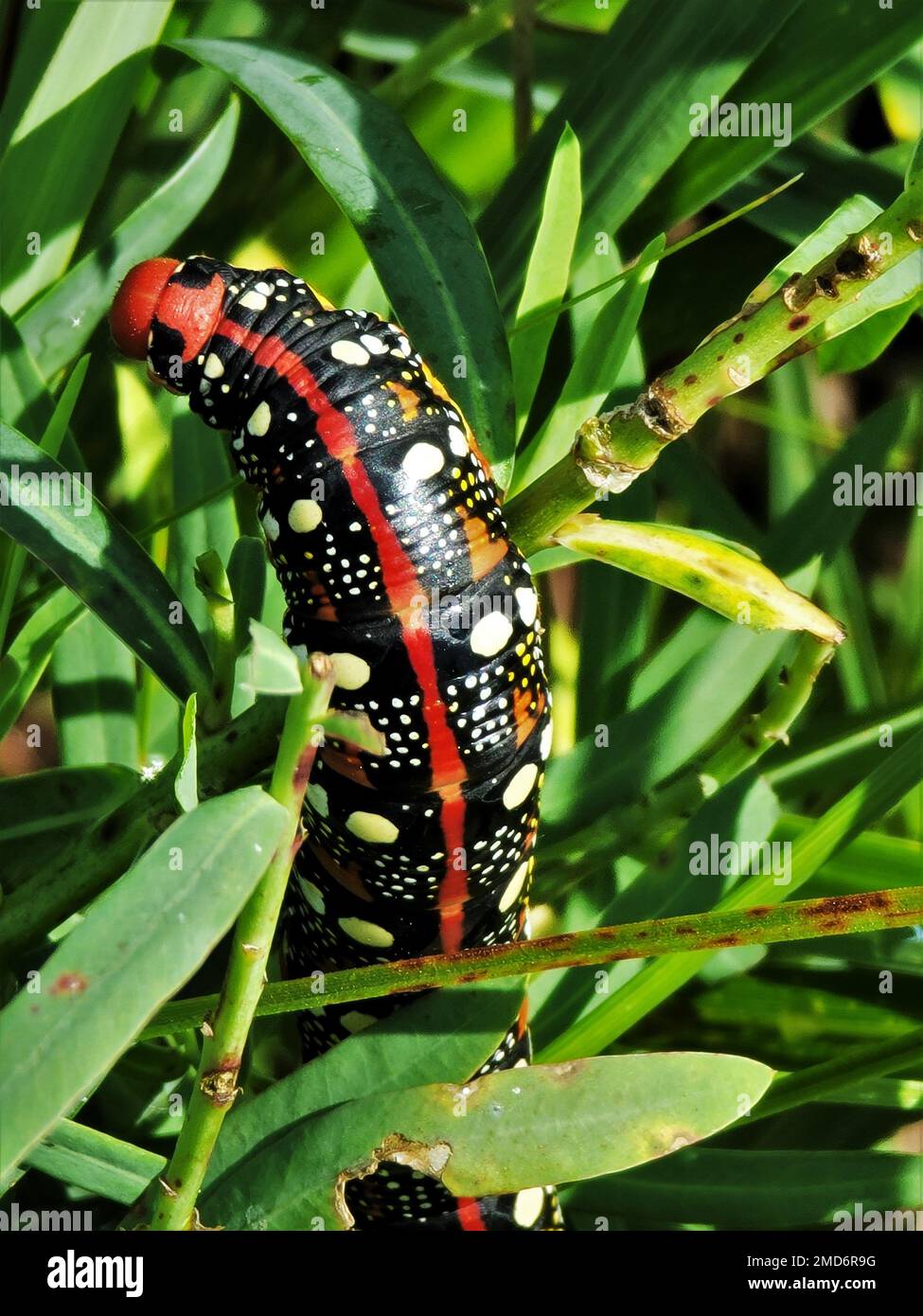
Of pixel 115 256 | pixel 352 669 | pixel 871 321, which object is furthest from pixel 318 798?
pixel 871 321

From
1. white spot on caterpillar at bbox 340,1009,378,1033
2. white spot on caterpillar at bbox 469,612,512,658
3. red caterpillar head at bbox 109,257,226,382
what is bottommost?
white spot on caterpillar at bbox 340,1009,378,1033

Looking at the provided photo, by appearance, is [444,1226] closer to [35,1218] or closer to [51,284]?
[35,1218]

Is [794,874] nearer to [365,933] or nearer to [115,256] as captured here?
[365,933]

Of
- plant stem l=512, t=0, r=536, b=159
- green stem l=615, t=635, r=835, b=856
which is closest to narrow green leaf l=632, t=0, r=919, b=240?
plant stem l=512, t=0, r=536, b=159

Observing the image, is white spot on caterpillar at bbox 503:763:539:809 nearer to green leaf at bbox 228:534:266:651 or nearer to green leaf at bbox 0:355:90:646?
green leaf at bbox 228:534:266:651

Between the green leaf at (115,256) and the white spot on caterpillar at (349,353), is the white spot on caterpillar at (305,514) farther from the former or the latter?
the green leaf at (115,256)

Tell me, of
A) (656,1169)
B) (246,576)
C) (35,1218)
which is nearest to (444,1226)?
(656,1169)

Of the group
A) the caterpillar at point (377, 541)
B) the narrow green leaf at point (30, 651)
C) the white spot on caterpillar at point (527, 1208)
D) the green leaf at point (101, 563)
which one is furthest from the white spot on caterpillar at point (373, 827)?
the white spot on caterpillar at point (527, 1208)
